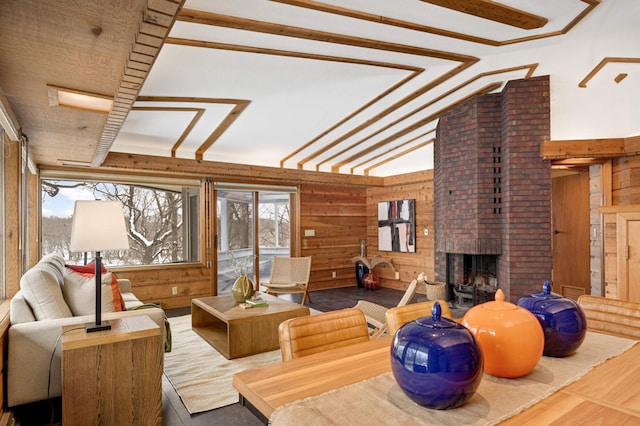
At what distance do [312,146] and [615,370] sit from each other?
5.23 metres

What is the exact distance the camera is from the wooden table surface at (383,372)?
3.09 feet

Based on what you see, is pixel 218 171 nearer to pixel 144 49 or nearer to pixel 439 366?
pixel 144 49

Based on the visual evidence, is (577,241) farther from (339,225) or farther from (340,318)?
(340,318)

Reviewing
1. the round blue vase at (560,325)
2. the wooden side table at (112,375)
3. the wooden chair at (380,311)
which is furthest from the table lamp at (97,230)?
the round blue vase at (560,325)

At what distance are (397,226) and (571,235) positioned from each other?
278 cm

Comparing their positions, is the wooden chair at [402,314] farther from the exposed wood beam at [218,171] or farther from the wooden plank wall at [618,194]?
the exposed wood beam at [218,171]

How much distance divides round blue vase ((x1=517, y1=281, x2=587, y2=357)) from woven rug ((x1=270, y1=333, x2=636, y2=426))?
89 mm

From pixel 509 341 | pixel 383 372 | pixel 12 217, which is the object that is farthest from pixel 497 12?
pixel 12 217

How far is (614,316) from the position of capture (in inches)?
74.0

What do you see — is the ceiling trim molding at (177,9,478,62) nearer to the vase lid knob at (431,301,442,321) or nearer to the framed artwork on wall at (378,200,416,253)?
the vase lid knob at (431,301,442,321)

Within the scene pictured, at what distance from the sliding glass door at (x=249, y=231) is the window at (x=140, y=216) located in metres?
0.46

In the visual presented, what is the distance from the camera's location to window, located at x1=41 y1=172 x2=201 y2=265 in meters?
4.97

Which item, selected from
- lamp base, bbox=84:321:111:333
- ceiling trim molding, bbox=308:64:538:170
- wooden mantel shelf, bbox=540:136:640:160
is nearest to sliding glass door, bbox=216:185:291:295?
ceiling trim molding, bbox=308:64:538:170

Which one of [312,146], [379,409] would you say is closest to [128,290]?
[312,146]
